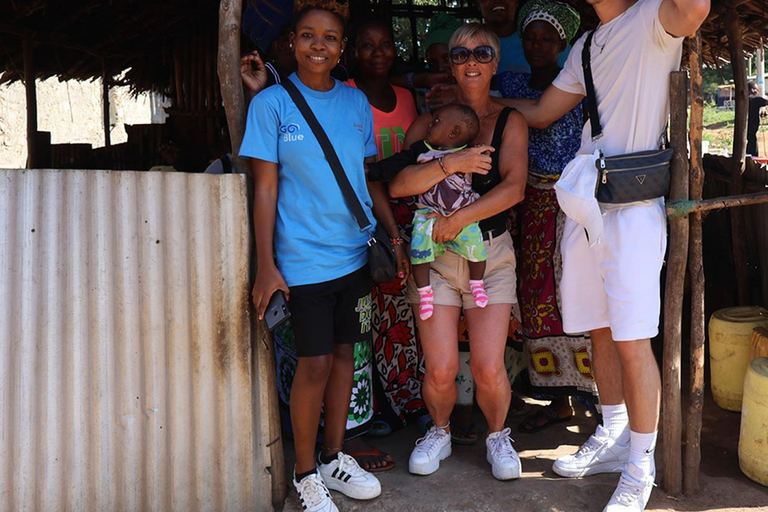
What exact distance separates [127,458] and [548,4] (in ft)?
9.17

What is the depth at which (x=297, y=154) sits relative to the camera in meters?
2.79

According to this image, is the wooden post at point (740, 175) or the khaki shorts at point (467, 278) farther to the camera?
the wooden post at point (740, 175)

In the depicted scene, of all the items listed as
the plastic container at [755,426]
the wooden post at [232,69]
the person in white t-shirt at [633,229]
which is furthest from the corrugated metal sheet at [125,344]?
the plastic container at [755,426]

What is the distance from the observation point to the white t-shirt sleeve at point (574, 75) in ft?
10.0

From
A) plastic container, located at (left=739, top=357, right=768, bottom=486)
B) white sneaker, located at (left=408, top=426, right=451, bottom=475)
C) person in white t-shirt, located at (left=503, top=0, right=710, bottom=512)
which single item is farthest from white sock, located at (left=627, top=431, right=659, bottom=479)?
white sneaker, located at (left=408, top=426, right=451, bottom=475)

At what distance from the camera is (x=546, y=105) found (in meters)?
3.26

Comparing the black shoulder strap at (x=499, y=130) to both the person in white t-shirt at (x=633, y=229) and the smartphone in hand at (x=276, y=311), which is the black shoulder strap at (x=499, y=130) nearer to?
the person in white t-shirt at (x=633, y=229)

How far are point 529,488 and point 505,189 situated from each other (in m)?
1.28

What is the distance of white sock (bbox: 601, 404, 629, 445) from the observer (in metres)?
3.22

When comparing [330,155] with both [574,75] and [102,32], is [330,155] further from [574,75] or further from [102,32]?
[102,32]

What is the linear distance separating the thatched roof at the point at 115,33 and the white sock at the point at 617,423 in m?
2.93

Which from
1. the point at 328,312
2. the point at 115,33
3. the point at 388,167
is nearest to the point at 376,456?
the point at 328,312

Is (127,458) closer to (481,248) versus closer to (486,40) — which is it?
(481,248)

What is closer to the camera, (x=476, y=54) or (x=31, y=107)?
(x=476, y=54)
